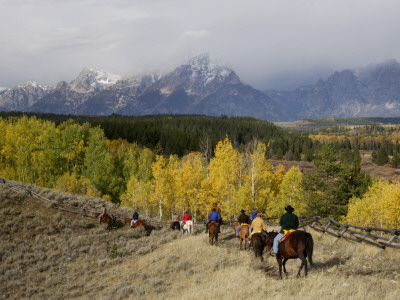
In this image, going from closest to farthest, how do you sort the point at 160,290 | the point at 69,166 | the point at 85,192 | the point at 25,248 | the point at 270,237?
1. the point at 160,290
2. the point at 270,237
3. the point at 25,248
4. the point at 85,192
5. the point at 69,166

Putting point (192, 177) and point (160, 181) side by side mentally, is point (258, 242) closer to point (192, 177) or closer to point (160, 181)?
point (192, 177)

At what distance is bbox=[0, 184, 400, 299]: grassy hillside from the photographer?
40.3 ft

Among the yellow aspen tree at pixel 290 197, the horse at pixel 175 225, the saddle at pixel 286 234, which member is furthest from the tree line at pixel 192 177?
the saddle at pixel 286 234

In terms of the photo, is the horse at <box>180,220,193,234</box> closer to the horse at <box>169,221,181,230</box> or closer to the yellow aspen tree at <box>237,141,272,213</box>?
the horse at <box>169,221,181,230</box>

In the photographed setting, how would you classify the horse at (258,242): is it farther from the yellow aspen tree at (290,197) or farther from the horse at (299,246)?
the yellow aspen tree at (290,197)

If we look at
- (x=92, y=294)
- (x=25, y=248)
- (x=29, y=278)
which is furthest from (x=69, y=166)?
(x=92, y=294)

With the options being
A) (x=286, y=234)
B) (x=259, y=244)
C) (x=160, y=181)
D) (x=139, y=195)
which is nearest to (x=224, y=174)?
(x=160, y=181)

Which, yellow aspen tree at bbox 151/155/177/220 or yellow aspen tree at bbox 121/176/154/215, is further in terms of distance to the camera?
yellow aspen tree at bbox 121/176/154/215

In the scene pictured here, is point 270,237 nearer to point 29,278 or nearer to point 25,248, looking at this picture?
point 29,278

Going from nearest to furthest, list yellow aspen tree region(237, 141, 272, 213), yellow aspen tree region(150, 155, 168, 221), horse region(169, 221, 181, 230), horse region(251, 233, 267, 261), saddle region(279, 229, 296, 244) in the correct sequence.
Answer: saddle region(279, 229, 296, 244) < horse region(251, 233, 267, 261) < horse region(169, 221, 181, 230) < yellow aspen tree region(237, 141, 272, 213) < yellow aspen tree region(150, 155, 168, 221)

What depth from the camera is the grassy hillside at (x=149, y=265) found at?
1227 centimetres

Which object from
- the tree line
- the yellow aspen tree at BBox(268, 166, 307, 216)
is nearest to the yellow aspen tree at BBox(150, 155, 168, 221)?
the tree line

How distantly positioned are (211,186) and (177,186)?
17.7 ft

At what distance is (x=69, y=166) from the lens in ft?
→ 219
